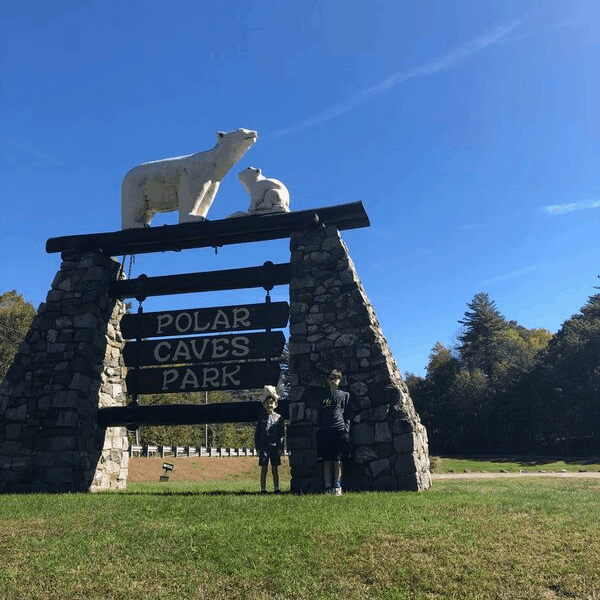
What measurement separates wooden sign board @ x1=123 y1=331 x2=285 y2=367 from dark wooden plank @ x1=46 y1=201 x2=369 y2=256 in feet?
6.65

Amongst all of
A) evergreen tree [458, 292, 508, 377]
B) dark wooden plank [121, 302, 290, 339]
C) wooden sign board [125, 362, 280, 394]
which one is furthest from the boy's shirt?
evergreen tree [458, 292, 508, 377]

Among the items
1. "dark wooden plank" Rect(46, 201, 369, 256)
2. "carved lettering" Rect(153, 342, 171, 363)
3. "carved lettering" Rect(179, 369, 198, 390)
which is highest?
"dark wooden plank" Rect(46, 201, 369, 256)

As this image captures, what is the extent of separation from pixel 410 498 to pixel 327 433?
157cm

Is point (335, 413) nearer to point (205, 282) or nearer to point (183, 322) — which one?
point (183, 322)

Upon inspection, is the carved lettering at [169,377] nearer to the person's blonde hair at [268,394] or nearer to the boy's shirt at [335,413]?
the person's blonde hair at [268,394]

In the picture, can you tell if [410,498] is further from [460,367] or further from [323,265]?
[460,367]

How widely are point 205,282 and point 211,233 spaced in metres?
1.01

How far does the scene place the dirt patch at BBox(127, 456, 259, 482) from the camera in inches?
773

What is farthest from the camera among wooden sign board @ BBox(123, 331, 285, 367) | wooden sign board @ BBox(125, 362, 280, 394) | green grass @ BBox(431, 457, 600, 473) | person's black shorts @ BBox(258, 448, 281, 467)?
green grass @ BBox(431, 457, 600, 473)

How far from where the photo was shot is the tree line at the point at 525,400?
38.0m

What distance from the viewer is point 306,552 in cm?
471

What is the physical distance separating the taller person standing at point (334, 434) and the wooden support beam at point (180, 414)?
6.55ft

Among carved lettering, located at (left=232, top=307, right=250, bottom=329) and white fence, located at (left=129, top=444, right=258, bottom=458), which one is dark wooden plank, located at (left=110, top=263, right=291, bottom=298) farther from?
white fence, located at (left=129, top=444, right=258, bottom=458)

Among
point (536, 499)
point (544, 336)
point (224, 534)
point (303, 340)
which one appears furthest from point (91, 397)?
point (544, 336)
